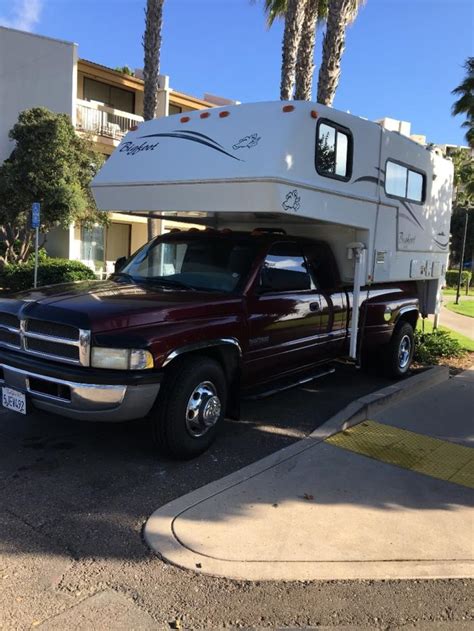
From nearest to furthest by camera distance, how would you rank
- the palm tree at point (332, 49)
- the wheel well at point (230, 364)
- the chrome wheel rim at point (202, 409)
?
the chrome wheel rim at point (202, 409) → the wheel well at point (230, 364) → the palm tree at point (332, 49)

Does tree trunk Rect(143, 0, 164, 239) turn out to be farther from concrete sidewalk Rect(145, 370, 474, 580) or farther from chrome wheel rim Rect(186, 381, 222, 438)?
concrete sidewalk Rect(145, 370, 474, 580)

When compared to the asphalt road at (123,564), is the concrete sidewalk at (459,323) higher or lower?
lower

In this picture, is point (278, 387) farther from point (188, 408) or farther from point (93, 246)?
point (93, 246)

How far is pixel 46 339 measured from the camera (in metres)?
4.22

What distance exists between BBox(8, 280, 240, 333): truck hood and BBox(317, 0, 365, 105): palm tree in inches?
318

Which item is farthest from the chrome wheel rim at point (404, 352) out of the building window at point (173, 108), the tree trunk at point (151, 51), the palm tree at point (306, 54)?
the building window at point (173, 108)

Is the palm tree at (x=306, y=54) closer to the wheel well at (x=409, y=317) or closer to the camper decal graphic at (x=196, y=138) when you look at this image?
the wheel well at (x=409, y=317)

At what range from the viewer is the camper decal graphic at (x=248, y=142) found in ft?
17.6

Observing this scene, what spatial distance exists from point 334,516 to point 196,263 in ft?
9.12

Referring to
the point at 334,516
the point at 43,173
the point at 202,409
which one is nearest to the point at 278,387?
the point at 202,409

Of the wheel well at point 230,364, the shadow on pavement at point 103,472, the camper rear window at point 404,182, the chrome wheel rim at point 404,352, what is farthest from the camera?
the chrome wheel rim at point 404,352

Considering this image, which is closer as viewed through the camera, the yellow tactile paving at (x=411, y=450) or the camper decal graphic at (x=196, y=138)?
the yellow tactile paving at (x=411, y=450)

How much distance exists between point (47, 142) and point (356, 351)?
13.8 metres

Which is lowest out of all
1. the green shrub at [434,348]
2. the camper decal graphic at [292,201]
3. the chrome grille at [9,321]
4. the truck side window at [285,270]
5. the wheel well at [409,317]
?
the green shrub at [434,348]
